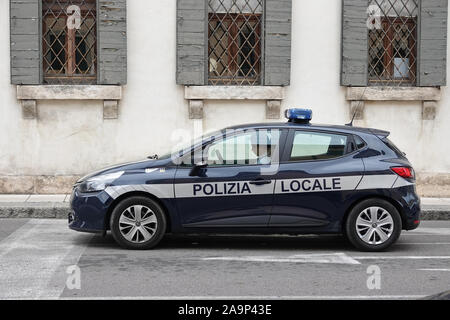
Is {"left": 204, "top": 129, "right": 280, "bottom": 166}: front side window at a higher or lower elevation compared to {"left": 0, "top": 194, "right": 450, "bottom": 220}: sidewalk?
higher

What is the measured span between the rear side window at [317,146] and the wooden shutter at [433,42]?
19.4ft

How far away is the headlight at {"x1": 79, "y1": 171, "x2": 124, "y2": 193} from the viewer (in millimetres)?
9703

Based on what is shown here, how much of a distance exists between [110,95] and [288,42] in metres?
3.24

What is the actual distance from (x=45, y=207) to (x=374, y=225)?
17.7ft

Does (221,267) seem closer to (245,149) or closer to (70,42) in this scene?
(245,149)

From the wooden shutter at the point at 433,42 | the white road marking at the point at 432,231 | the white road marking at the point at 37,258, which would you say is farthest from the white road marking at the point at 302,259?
the wooden shutter at the point at 433,42

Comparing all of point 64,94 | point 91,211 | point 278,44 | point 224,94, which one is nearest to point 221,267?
point 91,211

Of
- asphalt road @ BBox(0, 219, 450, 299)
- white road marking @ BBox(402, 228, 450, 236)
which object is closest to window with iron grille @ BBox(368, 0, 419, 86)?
white road marking @ BBox(402, 228, 450, 236)

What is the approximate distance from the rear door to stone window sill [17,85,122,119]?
18.9 feet

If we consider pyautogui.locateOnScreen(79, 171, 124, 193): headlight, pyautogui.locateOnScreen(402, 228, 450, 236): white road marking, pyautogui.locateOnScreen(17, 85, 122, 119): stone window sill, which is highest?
pyautogui.locateOnScreen(17, 85, 122, 119): stone window sill

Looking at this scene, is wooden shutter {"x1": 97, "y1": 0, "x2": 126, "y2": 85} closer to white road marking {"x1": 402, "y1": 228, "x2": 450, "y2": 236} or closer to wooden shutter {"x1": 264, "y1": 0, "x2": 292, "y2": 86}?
wooden shutter {"x1": 264, "y1": 0, "x2": 292, "y2": 86}

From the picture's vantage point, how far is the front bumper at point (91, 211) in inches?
381

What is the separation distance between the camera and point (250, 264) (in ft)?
29.2
